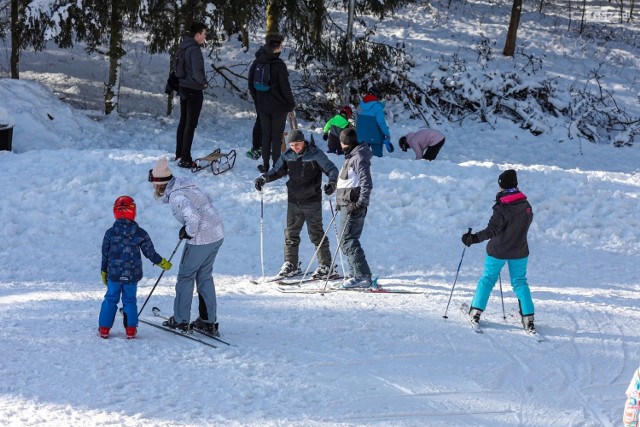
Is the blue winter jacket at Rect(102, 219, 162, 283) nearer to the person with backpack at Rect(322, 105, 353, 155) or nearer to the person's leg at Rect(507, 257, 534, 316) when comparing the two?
the person's leg at Rect(507, 257, 534, 316)

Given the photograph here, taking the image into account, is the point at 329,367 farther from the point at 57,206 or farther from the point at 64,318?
the point at 57,206

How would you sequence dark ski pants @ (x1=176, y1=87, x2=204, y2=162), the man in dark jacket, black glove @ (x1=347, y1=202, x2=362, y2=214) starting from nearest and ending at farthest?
1. black glove @ (x1=347, y1=202, x2=362, y2=214)
2. the man in dark jacket
3. dark ski pants @ (x1=176, y1=87, x2=204, y2=162)

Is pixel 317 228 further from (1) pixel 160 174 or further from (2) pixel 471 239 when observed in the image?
(1) pixel 160 174

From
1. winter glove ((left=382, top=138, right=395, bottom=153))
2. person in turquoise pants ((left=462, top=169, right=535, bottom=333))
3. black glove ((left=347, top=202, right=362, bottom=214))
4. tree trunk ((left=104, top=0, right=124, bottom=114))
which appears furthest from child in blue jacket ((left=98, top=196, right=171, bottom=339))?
tree trunk ((left=104, top=0, right=124, bottom=114))

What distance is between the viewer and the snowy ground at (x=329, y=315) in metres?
5.94

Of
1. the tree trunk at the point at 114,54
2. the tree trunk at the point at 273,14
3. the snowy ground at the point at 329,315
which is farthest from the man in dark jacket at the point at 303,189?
the tree trunk at the point at 114,54

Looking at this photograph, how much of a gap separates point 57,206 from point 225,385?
19.6 feet

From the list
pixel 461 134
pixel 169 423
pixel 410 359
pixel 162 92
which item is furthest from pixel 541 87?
pixel 169 423

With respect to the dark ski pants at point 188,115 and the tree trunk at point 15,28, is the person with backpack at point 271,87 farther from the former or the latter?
the tree trunk at point 15,28

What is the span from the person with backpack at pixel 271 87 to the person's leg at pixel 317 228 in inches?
111

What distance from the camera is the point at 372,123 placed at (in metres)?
14.1

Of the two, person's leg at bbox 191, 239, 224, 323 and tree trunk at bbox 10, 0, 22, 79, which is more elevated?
tree trunk at bbox 10, 0, 22, 79

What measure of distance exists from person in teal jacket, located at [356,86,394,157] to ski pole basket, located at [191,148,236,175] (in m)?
2.59

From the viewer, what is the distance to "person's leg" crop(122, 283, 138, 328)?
6883 millimetres
